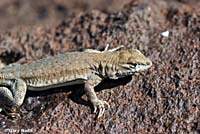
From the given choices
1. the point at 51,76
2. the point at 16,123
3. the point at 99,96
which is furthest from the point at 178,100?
the point at 16,123

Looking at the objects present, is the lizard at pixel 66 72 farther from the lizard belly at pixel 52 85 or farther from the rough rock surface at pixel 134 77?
the rough rock surface at pixel 134 77

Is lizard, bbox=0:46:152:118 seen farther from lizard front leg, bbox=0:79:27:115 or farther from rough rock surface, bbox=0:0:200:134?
rough rock surface, bbox=0:0:200:134

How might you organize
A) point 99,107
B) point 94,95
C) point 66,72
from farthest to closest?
point 66,72 → point 94,95 → point 99,107

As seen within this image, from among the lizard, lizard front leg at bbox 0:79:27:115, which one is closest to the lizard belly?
the lizard

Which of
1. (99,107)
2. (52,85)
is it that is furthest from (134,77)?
(52,85)

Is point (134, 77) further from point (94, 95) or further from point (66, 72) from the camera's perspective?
point (66, 72)

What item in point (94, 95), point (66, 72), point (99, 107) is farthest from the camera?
point (66, 72)
